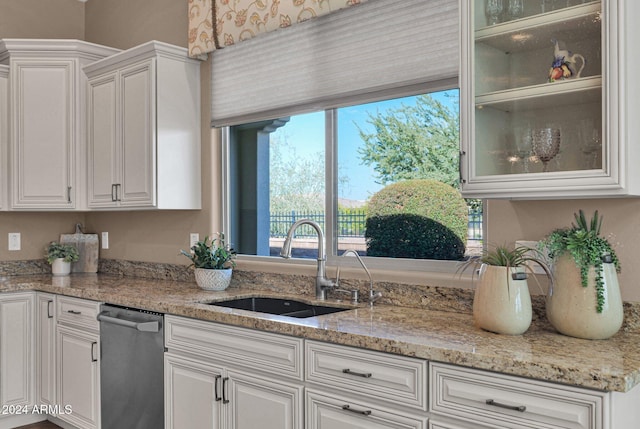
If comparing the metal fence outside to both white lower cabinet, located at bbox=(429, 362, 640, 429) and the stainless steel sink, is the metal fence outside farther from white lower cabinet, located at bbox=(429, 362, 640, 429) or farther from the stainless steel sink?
white lower cabinet, located at bbox=(429, 362, 640, 429)

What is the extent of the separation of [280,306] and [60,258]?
1969mm

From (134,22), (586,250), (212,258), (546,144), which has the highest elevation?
(134,22)

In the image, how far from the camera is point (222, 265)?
310cm

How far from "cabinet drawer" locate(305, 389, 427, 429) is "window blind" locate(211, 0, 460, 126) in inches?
52.9

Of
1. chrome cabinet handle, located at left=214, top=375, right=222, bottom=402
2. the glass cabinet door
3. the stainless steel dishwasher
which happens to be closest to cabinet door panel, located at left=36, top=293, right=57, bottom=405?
the stainless steel dishwasher

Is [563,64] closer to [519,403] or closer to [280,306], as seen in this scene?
[519,403]

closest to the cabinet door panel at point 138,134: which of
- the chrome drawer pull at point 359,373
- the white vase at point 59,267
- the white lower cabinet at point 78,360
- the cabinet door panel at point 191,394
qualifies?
the white lower cabinet at point 78,360

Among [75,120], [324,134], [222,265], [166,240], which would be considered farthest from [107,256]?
[324,134]

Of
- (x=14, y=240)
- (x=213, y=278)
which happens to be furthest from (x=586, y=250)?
(x=14, y=240)

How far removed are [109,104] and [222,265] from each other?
4.57ft

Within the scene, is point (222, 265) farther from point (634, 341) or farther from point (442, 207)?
point (634, 341)

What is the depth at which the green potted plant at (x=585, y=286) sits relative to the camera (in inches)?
69.1

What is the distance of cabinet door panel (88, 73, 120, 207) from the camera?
11.9ft

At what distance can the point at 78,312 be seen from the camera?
3.23 meters
